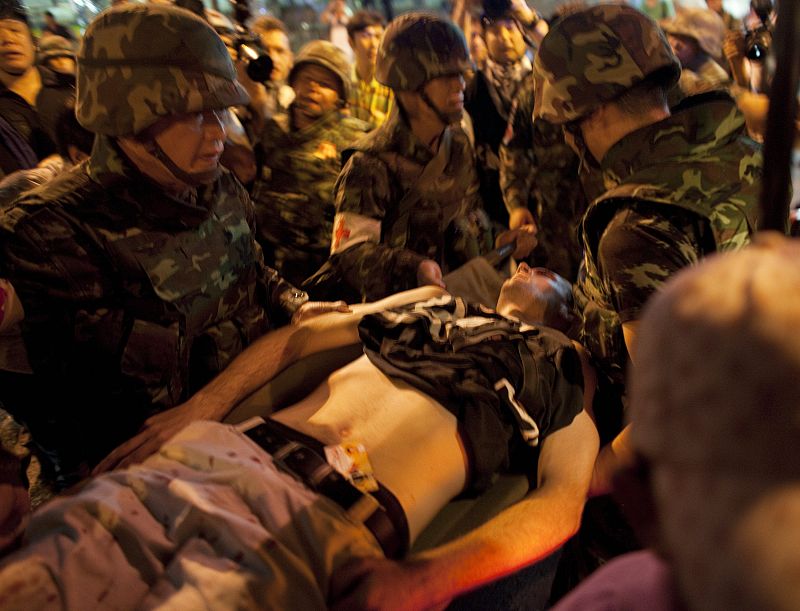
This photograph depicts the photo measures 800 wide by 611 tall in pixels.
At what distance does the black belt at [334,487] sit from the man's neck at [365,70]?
13.1ft

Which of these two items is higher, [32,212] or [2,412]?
[32,212]

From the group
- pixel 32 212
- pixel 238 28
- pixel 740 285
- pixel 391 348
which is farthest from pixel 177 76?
pixel 238 28

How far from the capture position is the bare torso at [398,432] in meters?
1.75

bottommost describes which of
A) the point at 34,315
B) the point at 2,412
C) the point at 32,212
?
the point at 2,412

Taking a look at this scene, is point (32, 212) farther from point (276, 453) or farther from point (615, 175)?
point (615, 175)

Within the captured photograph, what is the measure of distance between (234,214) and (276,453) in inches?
41.0

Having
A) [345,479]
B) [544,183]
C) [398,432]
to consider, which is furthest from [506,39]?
[345,479]

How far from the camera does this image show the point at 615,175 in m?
1.99

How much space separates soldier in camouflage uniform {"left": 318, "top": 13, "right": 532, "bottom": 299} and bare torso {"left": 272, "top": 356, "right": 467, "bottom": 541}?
851 mm

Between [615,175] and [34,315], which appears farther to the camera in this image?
[615,175]

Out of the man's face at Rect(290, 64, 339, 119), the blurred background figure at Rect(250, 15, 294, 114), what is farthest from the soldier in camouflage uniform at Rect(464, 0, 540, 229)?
the blurred background figure at Rect(250, 15, 294, 114)

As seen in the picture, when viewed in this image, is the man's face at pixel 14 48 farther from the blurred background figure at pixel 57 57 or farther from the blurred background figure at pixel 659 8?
the blurred background figure at pixel 659 8

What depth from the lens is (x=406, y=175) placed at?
304cm

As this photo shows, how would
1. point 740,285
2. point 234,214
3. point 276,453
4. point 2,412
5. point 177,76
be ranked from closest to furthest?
point 740,285, point 276,453, point 177,76, point 234,214, point 2,412
